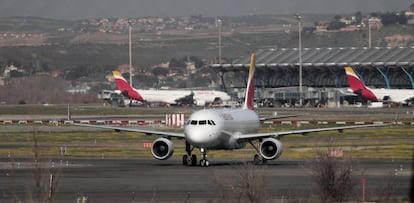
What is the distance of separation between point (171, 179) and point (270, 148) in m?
11.9

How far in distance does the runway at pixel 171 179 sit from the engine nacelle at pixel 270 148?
2.05 ft

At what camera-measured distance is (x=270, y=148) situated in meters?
67.6

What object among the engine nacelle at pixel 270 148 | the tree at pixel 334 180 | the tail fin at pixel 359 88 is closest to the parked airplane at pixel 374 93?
the tail fin at pixel 359 88

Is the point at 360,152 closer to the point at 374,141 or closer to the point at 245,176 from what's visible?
the point at 374,141

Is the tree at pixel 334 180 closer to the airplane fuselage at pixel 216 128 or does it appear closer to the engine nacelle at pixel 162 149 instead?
the airplane fuselage at pixel 216 128

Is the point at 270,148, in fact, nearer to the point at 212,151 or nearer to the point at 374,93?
the point at 212,151

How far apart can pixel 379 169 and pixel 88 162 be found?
61.9 ft

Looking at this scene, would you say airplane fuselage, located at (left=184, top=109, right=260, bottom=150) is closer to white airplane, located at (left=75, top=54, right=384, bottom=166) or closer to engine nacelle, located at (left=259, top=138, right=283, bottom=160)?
white airplane, located at (left=75, top=54, right=384, bottom=166)

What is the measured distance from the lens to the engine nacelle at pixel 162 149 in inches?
2689

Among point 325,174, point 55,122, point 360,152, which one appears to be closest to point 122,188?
point 325,174

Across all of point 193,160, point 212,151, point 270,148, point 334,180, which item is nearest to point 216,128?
point 193,160

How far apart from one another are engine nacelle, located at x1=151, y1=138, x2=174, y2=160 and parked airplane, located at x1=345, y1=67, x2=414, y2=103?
127m

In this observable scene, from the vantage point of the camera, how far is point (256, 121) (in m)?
72.8

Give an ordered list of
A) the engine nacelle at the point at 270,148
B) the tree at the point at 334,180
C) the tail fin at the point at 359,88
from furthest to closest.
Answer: the tail fin at the point at 359,88
the engine nacelle at the point at 270,148
the tree at the point at 334,180
